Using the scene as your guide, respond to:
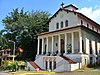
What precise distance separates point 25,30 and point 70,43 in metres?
14.8

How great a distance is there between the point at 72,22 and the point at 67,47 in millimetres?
5434

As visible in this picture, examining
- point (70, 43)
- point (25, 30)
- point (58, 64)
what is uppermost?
point (25, 30)

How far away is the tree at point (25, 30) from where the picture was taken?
159ft

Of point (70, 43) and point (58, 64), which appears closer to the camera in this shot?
point (58, 64)

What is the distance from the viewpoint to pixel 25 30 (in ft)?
156

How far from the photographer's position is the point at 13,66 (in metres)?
38.1

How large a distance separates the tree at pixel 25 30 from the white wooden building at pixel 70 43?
6.55 metres

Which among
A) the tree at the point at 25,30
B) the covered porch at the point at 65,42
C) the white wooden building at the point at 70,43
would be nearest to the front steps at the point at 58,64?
the white wooden building at the point at 70,43

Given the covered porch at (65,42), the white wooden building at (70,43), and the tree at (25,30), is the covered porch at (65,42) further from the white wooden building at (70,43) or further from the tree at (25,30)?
the tree at (25,30)

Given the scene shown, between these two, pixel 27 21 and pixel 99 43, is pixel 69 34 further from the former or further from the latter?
pixel 27 21

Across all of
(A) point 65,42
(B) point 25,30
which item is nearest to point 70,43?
(A) point 65,42

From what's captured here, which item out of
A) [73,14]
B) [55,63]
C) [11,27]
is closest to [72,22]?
[73,14]

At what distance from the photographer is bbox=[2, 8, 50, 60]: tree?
4850cm

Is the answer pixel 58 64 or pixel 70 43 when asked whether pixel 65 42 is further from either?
pixel 58 64
